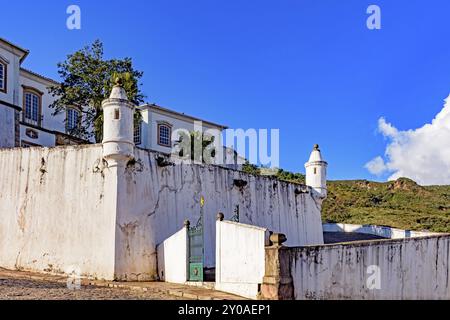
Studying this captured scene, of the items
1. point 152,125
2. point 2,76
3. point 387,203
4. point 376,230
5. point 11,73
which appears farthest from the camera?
point 387,203

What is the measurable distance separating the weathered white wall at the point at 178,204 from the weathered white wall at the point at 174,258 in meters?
0.30

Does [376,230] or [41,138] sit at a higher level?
[41,138]

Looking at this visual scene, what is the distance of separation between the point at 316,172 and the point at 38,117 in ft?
51.1

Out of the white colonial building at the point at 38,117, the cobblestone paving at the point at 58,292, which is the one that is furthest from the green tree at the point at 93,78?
the cobblestone paving at the point at 58,292

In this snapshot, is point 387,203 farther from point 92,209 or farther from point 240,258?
point 240,258

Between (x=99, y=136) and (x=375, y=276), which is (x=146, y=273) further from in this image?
(x=99, y=136)

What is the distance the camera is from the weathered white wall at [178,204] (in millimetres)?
13062

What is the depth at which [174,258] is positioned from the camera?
500 inches

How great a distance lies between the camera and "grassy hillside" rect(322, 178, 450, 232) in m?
34.8

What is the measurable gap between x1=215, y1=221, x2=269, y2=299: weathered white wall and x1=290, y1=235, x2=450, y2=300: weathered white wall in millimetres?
694

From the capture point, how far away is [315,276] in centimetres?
1039

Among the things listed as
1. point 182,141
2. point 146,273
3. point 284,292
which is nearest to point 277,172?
point 182,141

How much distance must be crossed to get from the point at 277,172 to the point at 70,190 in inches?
960

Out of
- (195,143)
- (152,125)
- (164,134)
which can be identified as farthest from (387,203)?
(152,125)
